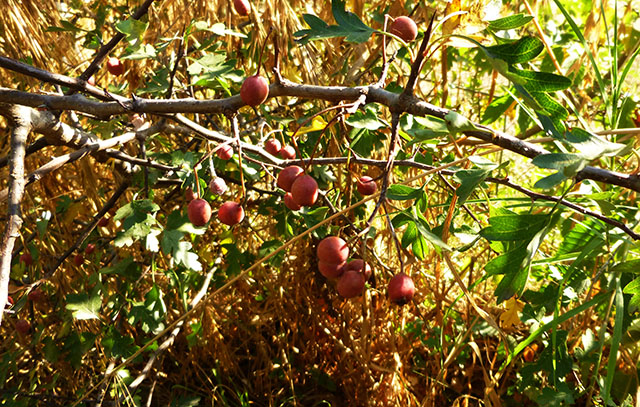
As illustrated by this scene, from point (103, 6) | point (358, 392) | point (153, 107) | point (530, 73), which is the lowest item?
point (358, 392)

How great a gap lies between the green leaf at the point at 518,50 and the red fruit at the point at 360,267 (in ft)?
0.92

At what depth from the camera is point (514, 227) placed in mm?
667

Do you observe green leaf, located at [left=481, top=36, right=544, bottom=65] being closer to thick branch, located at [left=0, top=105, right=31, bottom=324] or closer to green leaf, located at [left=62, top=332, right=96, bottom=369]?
thick branch, located at [left=0, top=105, right=31, bottom=324]

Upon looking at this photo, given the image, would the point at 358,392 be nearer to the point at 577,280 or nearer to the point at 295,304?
the point at 295,304

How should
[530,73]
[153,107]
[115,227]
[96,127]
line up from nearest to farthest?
[530,73] → [153,107] → [96,127] → [115,227]

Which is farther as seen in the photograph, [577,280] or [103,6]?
[103,6]

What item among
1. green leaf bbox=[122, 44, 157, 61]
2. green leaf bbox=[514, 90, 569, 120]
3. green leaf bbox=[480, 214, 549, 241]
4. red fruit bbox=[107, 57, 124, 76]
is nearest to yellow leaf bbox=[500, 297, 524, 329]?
green leaf bbox=[480, 214, 549, 241]

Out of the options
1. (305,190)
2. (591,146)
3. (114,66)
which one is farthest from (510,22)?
(114,66)

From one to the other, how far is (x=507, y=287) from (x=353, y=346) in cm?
98

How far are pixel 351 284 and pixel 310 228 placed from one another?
0.24 m

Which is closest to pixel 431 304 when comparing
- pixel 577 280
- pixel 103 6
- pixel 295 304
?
pixel 295 304

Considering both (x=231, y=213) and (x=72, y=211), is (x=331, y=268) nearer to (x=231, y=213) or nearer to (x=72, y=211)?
(x=231, y=213)

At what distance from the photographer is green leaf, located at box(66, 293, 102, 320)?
3.78 feet

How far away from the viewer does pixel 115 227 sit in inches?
68.1
